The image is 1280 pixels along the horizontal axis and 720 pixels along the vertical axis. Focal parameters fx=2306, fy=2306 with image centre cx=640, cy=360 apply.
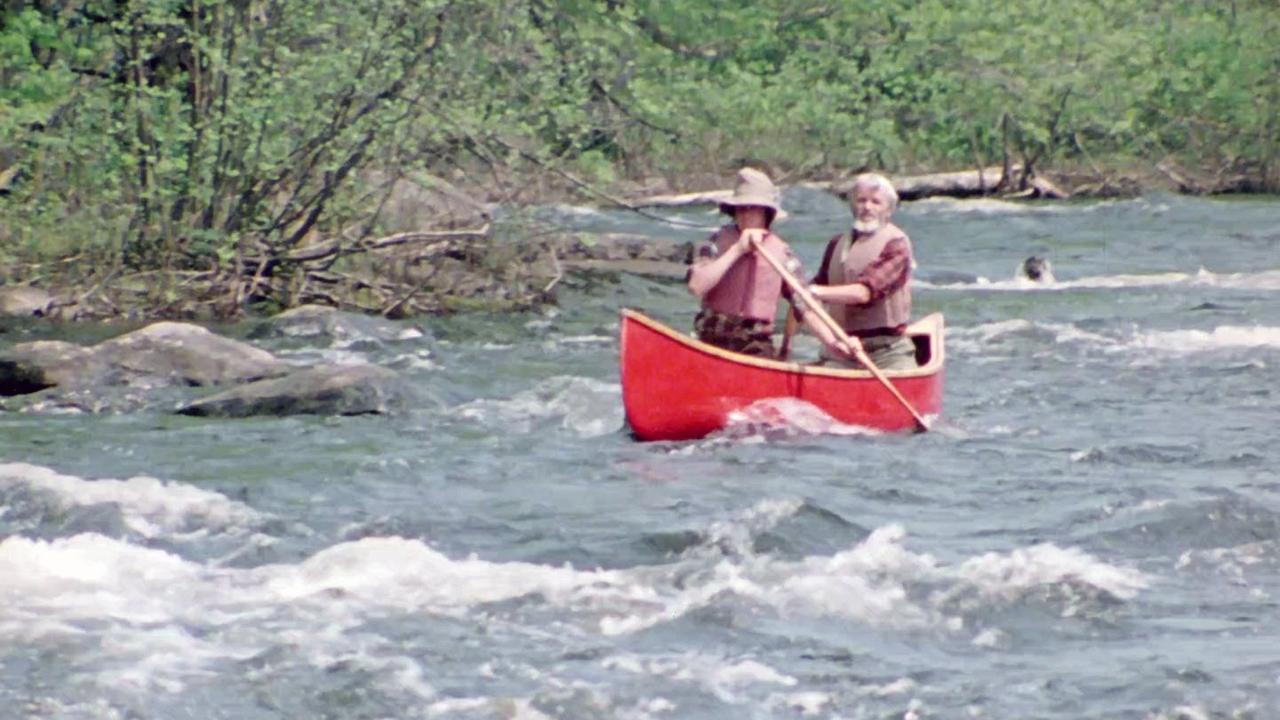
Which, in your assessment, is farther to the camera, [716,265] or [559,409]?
[559,409]

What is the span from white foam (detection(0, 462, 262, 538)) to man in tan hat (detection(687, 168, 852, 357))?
2564 millimetres

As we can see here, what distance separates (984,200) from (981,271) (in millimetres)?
8926

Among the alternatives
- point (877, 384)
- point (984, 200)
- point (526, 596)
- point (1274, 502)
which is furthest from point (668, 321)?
point (984, 200)

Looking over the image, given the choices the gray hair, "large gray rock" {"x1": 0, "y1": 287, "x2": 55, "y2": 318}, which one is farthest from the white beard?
"large gray rock" {"x1": 0, "y1": 287, "x2": 55, "y2": 318}

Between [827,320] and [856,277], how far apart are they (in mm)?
253

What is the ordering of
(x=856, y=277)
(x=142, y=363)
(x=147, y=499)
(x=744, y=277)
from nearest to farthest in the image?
(x=147, y=499), (x=744, y=277), (x=856, y=277), (x=142, y=363)

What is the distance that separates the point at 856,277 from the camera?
11062 millimetres

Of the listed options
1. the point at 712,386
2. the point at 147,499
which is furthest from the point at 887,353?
the point at 147,499

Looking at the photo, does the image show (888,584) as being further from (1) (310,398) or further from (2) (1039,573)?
(1) (310,398)

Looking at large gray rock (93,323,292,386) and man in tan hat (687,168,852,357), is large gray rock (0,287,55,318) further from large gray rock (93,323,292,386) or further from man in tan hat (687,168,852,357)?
man in tan hat (687,168,852,357)

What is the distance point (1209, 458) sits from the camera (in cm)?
1045

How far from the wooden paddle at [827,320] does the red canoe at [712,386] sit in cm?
4

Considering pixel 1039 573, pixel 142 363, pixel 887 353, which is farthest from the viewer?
pixel 142 363

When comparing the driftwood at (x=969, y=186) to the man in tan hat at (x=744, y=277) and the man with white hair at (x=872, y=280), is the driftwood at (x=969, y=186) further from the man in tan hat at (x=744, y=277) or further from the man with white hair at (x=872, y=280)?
the man in tan hat at (x=744, y=277)
